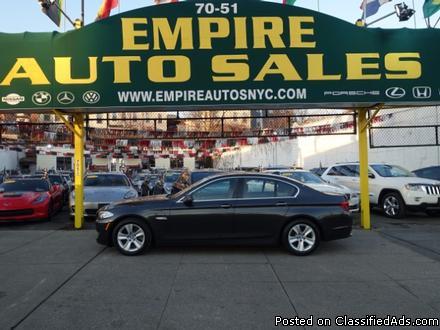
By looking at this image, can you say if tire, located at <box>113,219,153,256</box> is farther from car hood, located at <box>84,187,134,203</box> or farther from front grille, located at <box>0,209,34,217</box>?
front grille, located at <box>0,209,34,217</box>

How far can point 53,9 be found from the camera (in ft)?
42.6

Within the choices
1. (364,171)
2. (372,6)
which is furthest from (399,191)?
(372,6)

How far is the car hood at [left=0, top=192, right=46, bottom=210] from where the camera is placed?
1166 cm

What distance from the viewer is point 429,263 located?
275 inches

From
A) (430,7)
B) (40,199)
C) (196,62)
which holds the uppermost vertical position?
(430,7)

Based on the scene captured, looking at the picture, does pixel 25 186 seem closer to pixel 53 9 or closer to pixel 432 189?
pixel 53 9

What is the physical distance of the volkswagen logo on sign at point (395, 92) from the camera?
32.0 feet

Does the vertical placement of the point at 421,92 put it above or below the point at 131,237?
above

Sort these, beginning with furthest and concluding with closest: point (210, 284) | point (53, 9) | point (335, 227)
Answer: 1. point (53, 9)
2. point (335, 227)
3. point (210, 284)

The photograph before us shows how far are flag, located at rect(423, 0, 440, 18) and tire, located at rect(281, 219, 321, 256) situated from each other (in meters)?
9.70

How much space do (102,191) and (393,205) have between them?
28.4 feet

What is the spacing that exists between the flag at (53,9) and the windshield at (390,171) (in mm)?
11286

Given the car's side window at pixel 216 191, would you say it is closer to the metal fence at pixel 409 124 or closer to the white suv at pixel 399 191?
the white suv at pixel 399 191

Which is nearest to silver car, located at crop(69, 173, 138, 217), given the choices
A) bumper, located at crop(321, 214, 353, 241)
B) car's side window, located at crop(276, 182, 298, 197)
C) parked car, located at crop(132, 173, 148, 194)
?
parked car, located at crop(132, 173, 148, 194)
